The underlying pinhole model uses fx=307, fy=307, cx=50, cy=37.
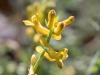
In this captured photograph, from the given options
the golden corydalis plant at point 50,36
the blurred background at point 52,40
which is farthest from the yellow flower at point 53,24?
the blurred background at point 52,40

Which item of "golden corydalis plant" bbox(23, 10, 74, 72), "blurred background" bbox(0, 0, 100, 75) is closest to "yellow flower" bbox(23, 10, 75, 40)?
"golden corydalis plant" bbox(23, 10, 74, 72)

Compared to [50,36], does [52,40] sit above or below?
below

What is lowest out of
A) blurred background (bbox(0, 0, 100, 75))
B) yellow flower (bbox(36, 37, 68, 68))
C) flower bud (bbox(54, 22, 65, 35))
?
blurred background (bbox(0, 0, 100, 75))

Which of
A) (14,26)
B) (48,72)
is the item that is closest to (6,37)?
(14,26)

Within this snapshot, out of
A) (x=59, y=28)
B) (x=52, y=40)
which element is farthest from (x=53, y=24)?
(x=52, y=40)

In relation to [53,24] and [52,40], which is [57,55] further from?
[52,40]

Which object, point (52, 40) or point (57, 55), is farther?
point (52, 40)

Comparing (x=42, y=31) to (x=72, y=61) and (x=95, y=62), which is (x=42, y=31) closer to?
(x=95, y=62)

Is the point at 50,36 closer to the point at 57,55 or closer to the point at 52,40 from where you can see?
the point at 57,55

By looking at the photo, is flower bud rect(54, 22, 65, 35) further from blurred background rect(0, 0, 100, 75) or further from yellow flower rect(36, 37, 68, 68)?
blurred background rect(0, 0, 100, 75)
